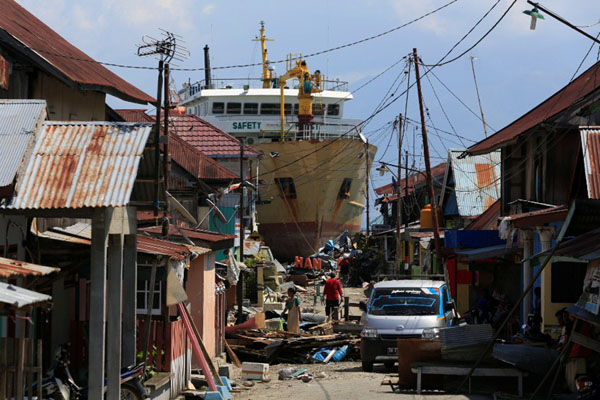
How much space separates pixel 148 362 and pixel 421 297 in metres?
6.98

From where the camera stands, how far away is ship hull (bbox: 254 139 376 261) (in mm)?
58906

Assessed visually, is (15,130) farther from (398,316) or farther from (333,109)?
(333,109)

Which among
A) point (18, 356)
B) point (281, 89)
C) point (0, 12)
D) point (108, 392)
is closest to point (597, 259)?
point (108, 392)

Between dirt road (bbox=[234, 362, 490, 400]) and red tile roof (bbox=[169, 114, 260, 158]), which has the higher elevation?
red tile roof (bbox=[169, 114, 260, 158])

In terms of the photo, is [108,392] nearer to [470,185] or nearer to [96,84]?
[96,84]

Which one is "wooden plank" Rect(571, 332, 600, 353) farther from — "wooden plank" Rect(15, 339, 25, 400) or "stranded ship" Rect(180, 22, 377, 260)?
"stranded ship" Rect(180, 22, 377, 260)

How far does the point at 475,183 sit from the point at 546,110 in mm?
13001

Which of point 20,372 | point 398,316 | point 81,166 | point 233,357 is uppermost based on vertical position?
point 81,166

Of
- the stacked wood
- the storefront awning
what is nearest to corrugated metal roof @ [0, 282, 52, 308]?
the stacked wood

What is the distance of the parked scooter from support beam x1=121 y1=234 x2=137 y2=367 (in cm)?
27

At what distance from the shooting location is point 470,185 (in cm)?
3638

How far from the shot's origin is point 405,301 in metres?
19.7

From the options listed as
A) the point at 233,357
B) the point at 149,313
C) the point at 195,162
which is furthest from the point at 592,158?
the point at 195,162

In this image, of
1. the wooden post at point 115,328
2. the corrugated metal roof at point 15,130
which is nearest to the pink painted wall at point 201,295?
Answer: the wooden post at point 115,328
